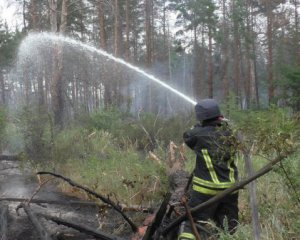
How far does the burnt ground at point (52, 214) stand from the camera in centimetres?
463

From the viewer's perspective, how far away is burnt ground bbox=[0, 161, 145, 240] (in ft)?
15.2

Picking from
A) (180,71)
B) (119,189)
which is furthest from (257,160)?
(180,71)

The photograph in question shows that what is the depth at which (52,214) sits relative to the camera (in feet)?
18.9

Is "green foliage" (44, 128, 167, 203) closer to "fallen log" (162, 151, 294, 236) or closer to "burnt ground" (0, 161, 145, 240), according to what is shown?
"burnt ground" (0, 161, 145, 240)

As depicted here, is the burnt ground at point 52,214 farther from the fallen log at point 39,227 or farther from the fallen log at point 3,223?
the fallen log at point 3,223

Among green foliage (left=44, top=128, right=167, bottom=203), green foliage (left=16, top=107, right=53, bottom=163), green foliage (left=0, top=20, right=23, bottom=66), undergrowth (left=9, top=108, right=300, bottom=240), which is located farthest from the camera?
green foliage (left=0, top=20, right=23, bottom=66)

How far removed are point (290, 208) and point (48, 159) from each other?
Result: 5.94 metres

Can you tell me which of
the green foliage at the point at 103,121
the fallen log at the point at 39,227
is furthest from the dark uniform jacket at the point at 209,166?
the green foliage at the point at 103,121

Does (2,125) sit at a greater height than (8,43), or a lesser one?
lesser

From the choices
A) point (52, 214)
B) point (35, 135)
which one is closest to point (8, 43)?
point (35, 135)

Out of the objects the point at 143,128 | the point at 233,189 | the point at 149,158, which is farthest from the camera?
the point at 143,128

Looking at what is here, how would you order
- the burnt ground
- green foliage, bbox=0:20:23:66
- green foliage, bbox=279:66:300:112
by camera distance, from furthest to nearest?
green foliage, bbox=0:20:23:66, green foliage, bbox=279:66:300:112, the burnt ground

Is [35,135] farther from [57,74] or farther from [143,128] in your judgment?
[57,74]

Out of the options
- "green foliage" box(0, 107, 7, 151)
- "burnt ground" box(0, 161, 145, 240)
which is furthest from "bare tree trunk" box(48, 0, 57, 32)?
"burnt ground" box(0, 161, 145, 240)
